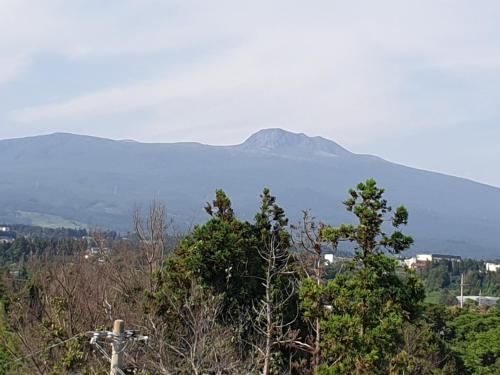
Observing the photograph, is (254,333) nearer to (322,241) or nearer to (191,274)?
(191,274)

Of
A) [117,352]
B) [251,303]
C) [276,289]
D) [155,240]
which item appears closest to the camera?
[117,352]

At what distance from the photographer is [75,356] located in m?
14.5

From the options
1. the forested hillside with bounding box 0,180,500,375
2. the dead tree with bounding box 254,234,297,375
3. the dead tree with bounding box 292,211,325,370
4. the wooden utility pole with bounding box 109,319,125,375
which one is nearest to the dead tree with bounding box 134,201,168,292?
the forested hillside with bounding box 0,180,500,375

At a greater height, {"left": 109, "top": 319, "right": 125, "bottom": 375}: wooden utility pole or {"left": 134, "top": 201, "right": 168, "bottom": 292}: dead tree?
{"left": 134, "top": 201, "right": 168, "bottom": 292}: dead tree

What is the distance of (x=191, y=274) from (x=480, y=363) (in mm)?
13346

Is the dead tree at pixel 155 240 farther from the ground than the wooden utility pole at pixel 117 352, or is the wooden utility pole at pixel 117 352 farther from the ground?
the dead tree at pixel 155 240

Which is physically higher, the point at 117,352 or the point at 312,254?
the point at 312,254

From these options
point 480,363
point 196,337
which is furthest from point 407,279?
point 480,363

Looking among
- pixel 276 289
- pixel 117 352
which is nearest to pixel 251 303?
pixel 276 289

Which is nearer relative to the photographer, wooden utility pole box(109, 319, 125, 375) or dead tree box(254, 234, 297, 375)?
wooden utility pole box(109, 319, 125, 375)

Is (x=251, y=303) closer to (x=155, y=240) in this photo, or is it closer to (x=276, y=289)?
(x=276, y=289)

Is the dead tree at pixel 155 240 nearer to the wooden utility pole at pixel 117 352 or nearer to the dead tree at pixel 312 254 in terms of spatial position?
the dead tree at pixel 312 254

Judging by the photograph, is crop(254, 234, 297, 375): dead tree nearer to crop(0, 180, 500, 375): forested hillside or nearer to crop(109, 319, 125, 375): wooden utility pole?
crop(0, 180, 500, 375): forested hillside

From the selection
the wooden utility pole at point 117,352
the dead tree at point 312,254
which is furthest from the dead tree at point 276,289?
the wooden utility pole at point 117,352
